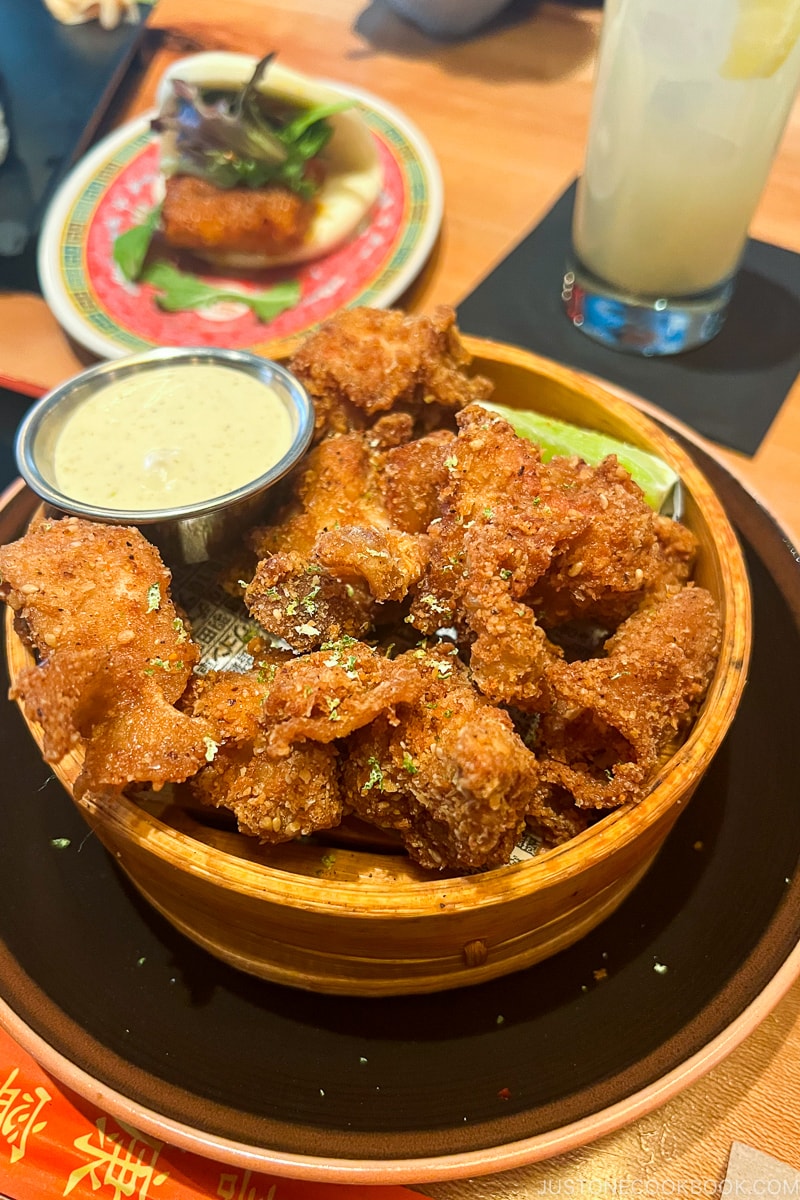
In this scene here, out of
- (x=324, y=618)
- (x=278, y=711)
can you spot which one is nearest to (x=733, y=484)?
(x=324, y=618)

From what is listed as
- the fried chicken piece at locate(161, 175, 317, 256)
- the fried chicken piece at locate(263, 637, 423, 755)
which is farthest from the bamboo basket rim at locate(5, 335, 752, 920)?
the fried chicken piece at locate(161, 175, 317, 256)

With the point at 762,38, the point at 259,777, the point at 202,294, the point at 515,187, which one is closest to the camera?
the point at 259,777

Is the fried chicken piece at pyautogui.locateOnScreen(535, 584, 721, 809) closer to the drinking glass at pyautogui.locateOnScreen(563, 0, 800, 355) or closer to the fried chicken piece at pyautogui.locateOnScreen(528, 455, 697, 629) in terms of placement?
the fried chicken piece at pyautogui.locateOnScreen(528, 455, 697, 629)

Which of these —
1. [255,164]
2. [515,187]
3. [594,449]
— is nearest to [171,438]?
[594,449]

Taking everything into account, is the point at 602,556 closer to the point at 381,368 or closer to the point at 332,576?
the point at 332,576

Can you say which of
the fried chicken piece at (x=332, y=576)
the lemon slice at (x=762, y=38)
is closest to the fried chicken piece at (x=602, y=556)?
the fried chicken piece at (x=332, y=576)

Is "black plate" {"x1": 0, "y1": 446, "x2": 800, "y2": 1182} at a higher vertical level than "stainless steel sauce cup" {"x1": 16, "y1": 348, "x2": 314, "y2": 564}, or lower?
lower

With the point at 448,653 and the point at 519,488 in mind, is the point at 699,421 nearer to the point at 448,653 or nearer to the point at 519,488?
the point at 519,488
